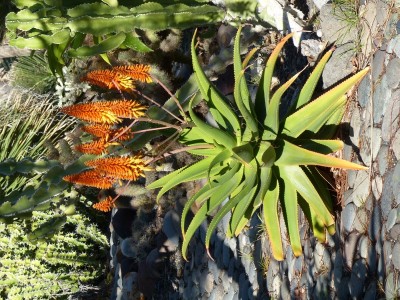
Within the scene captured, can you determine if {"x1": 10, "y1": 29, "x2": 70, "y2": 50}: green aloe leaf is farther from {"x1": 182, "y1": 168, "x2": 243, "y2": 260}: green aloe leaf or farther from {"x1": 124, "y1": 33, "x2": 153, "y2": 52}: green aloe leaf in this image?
{"x1": 182, "y1": 168, "x2": 243, "y2": 260}: green aloe leaf

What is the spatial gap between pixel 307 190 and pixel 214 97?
0.72 m

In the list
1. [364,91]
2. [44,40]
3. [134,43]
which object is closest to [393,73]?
[364,91]

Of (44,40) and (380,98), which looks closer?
(380,98)

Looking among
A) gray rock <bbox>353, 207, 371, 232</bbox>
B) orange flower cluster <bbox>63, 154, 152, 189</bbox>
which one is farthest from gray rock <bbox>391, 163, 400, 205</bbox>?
orange flower cluster <bbox>63, 154, 152, 189</bbox>

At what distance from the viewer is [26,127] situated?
747 cm

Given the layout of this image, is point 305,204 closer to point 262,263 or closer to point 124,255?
point 262,263

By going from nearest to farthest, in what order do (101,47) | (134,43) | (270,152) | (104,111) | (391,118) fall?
(391,118) → (270,152) → (104,111) → (101,47) → (134,43)

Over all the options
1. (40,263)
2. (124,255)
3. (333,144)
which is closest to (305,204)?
(333,144)

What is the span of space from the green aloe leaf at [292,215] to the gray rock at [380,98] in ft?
1.88

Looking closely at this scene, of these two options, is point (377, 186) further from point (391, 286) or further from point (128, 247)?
point (128, 247)

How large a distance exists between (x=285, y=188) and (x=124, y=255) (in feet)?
10.7

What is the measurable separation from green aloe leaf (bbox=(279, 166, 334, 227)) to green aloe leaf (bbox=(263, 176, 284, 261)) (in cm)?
9

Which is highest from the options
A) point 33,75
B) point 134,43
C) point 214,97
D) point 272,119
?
point 33,75

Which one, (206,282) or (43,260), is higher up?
(43,260)
